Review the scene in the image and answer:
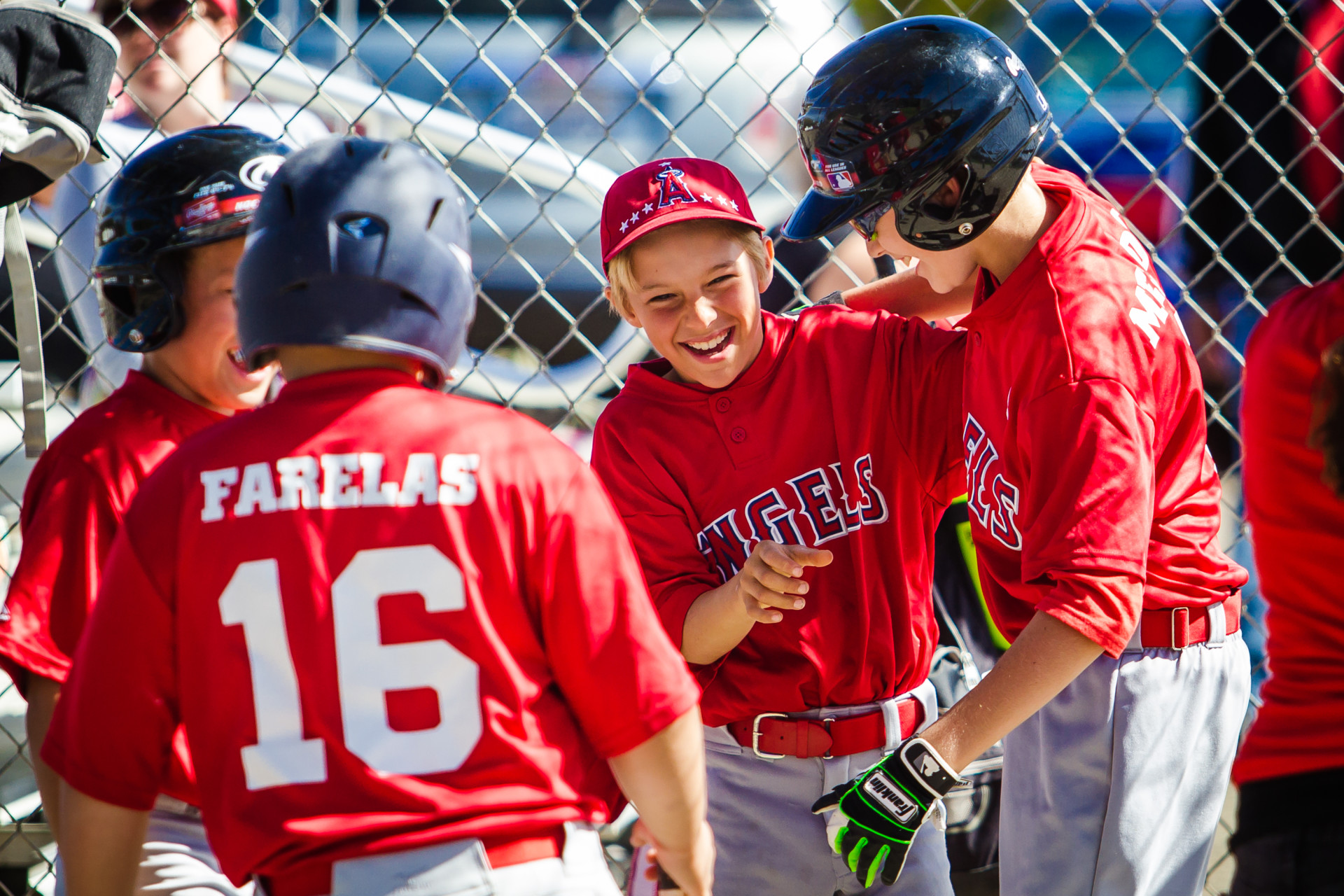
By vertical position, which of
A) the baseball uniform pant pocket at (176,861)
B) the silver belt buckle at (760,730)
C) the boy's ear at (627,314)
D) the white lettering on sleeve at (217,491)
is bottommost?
the silver belt buckle at (760,730)

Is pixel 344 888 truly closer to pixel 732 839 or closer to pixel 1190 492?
pixel 732 839

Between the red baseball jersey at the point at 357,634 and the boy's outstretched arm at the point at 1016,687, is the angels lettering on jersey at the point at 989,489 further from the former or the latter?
the red baseball jersey at the point at 357,634

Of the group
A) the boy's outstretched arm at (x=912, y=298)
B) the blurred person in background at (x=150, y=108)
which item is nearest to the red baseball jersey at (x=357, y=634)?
the boy's outstretched arm at (x=912, y=298)

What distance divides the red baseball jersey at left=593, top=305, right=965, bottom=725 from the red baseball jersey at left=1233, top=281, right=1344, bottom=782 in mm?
663

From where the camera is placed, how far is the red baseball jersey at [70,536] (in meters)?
1.78

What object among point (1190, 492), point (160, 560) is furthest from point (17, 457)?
point (1190, 492)

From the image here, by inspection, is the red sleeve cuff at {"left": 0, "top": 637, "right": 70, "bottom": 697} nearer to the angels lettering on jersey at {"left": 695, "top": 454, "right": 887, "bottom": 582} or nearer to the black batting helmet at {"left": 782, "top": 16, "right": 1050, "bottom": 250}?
the angels lettering on jersey at {"left": 695, "top": 454, "right": 887, "bottom": 582}

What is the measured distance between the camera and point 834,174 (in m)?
2.17

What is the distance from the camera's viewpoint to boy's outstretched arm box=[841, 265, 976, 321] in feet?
8.38

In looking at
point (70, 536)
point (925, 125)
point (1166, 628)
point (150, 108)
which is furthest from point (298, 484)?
point (150, 108)

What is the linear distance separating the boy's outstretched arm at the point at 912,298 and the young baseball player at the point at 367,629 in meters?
1.25

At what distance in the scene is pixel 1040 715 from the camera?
2.14m

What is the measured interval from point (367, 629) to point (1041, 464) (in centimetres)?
108

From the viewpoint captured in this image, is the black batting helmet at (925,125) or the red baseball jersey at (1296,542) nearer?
the red baseball jersey at (1296,542)
